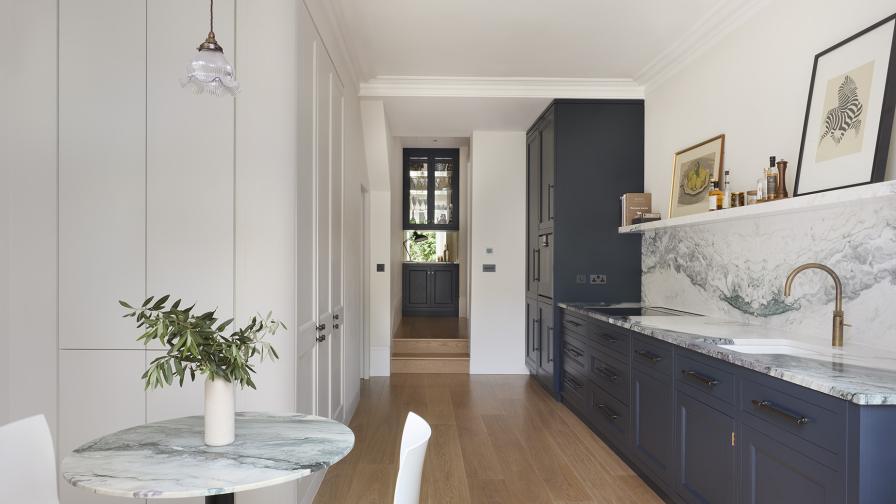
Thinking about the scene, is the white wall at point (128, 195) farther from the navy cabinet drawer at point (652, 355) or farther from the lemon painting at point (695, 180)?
the lemon painting at point (695, 180)

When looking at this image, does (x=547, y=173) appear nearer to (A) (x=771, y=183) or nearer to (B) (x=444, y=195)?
(A) (x=771, y=183)

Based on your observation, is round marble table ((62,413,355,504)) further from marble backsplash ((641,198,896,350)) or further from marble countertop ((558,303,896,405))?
marble backsplash ((641,198,896,350))

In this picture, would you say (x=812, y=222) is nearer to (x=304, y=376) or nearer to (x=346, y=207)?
(x=304, y=376)

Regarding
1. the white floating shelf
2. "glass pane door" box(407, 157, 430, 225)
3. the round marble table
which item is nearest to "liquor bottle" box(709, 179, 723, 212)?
the white floating shelf

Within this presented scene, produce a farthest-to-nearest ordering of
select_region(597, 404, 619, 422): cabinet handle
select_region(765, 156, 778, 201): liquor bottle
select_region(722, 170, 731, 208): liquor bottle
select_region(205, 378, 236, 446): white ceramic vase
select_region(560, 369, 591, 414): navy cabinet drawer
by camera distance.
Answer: select_region(560, 369, 591, 414): navy cabinet drawer, select_region(597, 404, 619, 422): cabinet handle, select_region(722, 170, 731, 208): liquor bottle, select_region(765, 156, 778, 201): liquor bottle, select_region(205, 378, 236, 446): white ceramic vase

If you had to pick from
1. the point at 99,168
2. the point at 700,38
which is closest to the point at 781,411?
the point at 700,38

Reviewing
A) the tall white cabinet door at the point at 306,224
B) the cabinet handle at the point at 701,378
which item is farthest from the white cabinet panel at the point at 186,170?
the cabinet handle at the point at 701,378

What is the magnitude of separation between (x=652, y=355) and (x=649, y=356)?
0.12 feet

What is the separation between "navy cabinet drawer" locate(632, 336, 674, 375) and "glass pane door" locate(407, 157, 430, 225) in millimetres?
5023

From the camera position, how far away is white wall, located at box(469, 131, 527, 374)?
5953 mm

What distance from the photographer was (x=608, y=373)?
3629 mm

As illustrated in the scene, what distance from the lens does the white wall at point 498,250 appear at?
5.95m

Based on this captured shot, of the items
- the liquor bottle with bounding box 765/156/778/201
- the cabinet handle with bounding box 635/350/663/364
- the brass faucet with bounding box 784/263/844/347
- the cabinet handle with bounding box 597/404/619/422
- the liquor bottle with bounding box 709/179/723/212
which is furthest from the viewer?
the cabinet handle with bounding box 597/404/619/422

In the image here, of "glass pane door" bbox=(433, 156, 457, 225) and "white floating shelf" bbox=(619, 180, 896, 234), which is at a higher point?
"glass pane door" bbox=(433, 156, 457, 225)
